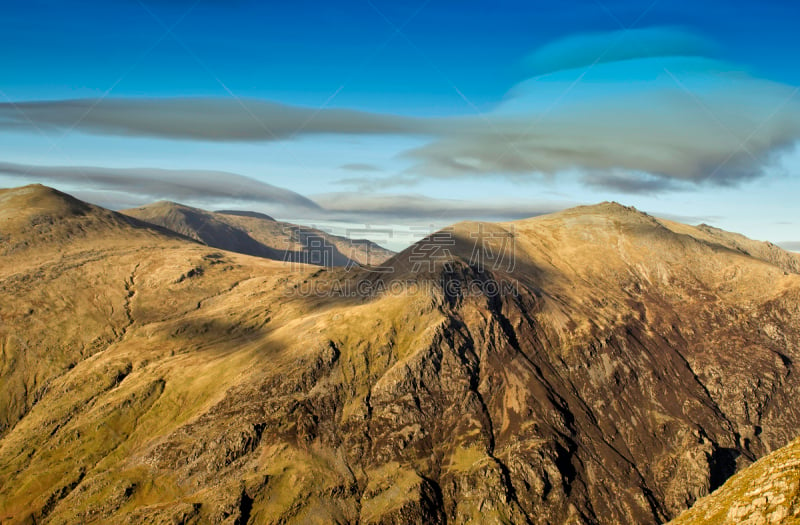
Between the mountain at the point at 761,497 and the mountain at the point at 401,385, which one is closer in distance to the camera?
the mountain at the point at 761,497

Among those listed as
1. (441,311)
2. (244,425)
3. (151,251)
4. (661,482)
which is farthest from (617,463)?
(151,251)

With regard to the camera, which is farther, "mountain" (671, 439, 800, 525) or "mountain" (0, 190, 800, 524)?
"mountain" (0, 190, 800, 524)

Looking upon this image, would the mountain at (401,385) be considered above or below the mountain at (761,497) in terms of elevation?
below

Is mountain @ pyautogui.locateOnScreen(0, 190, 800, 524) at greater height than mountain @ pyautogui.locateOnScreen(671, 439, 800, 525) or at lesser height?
lesser

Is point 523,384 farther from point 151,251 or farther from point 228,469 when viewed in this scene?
point 151,251

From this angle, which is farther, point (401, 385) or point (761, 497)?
point (401, 385)
